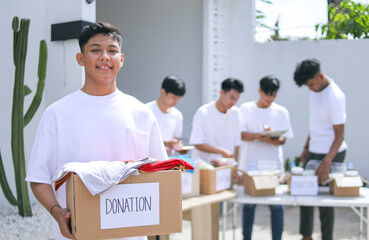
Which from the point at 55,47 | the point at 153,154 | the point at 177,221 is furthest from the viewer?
the point at 55,47

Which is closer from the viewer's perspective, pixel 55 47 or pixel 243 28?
pixel 55 47

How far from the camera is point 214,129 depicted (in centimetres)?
409

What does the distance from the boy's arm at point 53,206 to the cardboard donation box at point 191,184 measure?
1.78 meters

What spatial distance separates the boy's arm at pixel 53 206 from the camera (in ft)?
5.46

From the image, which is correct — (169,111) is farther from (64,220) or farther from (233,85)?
(64,220)

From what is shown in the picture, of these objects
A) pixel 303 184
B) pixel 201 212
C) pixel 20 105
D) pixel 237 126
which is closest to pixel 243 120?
pixel 237 126

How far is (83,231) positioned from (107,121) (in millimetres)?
428

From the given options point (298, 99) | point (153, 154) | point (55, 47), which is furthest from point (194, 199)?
point (298, 99)

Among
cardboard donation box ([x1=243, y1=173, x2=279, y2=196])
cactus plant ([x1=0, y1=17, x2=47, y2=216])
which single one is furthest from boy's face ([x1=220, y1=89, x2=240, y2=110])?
cactus plant ([x1=0, y1=17, x2=47, y2=216])

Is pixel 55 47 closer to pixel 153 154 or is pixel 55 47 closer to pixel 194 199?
pixel 194 199

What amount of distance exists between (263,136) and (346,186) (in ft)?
2.70

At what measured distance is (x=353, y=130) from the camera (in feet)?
19.9

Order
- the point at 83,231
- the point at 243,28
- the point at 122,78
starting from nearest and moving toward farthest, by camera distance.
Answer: the point at 83,231, the point at 243,28, the point at 122,78

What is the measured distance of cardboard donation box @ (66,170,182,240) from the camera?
64.7 inches
